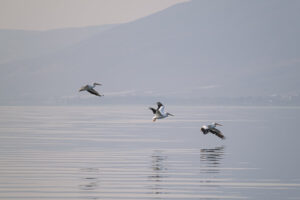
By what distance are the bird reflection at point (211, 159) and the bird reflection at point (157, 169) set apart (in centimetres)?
173

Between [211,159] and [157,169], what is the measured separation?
17.2ft

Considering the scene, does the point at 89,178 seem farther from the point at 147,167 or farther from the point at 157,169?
the point at 147,167

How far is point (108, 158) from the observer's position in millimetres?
37000

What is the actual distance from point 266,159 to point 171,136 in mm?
16673

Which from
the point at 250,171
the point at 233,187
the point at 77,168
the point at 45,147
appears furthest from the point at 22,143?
the point at 233,187

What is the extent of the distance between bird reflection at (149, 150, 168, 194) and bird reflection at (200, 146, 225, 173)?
1.73 metres

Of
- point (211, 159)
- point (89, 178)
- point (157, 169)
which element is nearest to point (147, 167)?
point (157, 169)

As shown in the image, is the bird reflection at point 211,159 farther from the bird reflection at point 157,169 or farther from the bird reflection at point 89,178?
the bird reflection at point 89,178

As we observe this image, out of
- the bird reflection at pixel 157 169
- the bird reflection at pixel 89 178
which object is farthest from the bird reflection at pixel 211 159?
the bird reflection at pixel 89 178

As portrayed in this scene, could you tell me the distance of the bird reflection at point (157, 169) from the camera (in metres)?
27.5

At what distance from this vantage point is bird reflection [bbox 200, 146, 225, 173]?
33.0 meters

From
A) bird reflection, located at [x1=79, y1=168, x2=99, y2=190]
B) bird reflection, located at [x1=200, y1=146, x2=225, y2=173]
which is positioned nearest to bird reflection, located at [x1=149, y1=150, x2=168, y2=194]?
bird reflection, located at [x1=200, y1=146, x2=225, y2=173]

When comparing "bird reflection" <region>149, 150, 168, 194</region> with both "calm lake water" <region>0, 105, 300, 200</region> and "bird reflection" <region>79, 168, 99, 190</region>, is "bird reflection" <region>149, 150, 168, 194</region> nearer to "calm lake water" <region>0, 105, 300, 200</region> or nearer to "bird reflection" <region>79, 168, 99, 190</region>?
"calm lake water" <region>0, 105, 300, 200</region>

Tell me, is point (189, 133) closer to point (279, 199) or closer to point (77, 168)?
point (77, 168)
